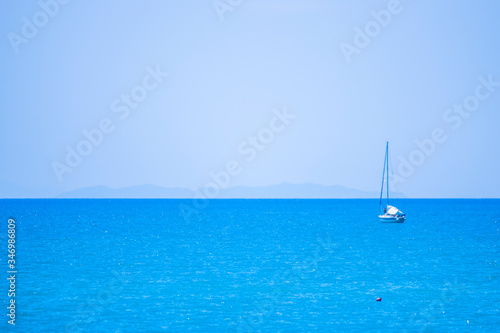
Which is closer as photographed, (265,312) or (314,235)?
(265,312)

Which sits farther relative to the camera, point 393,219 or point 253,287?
point 393,219

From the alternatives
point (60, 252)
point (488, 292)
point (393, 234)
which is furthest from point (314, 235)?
point (488, 292)

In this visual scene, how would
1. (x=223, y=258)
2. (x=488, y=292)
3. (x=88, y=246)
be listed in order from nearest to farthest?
1. (x=488, y=292)
2. (x=223, y=258)
3. (x=88, y=246)

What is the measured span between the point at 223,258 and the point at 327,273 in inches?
620

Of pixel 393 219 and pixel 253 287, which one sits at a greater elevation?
pixel 393 219

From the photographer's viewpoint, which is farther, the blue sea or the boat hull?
the boat hull

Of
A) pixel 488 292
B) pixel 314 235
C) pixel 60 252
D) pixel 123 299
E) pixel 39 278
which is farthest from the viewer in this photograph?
pixel 314 235

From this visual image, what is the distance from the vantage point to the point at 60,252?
2918 inches

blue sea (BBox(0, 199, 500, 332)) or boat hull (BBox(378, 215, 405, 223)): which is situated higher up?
boat hull (BBox(378, 215, 405, 223))

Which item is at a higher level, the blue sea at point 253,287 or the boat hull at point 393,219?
the boat hull at point 393,219

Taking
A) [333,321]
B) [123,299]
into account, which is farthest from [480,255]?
[123,299]

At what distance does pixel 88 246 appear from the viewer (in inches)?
3278

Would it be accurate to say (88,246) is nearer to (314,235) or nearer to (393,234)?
(314,235)

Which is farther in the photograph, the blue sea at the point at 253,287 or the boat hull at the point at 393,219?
the boat hull at the point at 393,219
